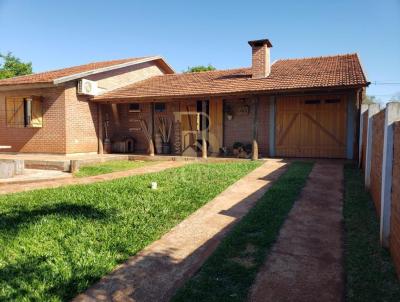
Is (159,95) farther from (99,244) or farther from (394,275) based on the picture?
(394,275)

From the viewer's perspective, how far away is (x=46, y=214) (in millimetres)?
4910

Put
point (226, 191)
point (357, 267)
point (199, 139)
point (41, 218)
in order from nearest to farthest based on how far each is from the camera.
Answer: point (357, 267) < point (41, 218) < point (226, 191) < point (199, 139)

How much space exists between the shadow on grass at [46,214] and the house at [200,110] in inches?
292

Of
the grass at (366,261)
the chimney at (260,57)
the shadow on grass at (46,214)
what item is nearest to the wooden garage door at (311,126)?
the chimney at (260,57)

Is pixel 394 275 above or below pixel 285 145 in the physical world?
below

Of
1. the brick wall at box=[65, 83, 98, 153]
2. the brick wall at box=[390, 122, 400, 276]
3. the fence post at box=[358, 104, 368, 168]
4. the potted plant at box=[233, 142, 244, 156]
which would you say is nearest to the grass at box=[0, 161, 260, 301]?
the brick wall at box=[390, 122, 400, 276]

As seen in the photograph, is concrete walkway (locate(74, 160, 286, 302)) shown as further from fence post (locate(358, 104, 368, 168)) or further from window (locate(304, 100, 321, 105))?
window (locate(304, 100, 321, 105))

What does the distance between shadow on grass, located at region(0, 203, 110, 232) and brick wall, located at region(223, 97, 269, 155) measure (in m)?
8.63

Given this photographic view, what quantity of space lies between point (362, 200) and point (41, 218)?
5477 mm

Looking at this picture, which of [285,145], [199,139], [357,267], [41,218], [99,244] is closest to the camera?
[357,267]

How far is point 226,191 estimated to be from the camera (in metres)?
6.72

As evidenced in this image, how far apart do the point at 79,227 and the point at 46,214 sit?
911 millimetres

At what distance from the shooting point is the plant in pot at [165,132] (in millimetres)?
14203

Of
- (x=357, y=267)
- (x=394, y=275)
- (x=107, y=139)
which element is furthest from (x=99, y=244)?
(x=107, y=139)
